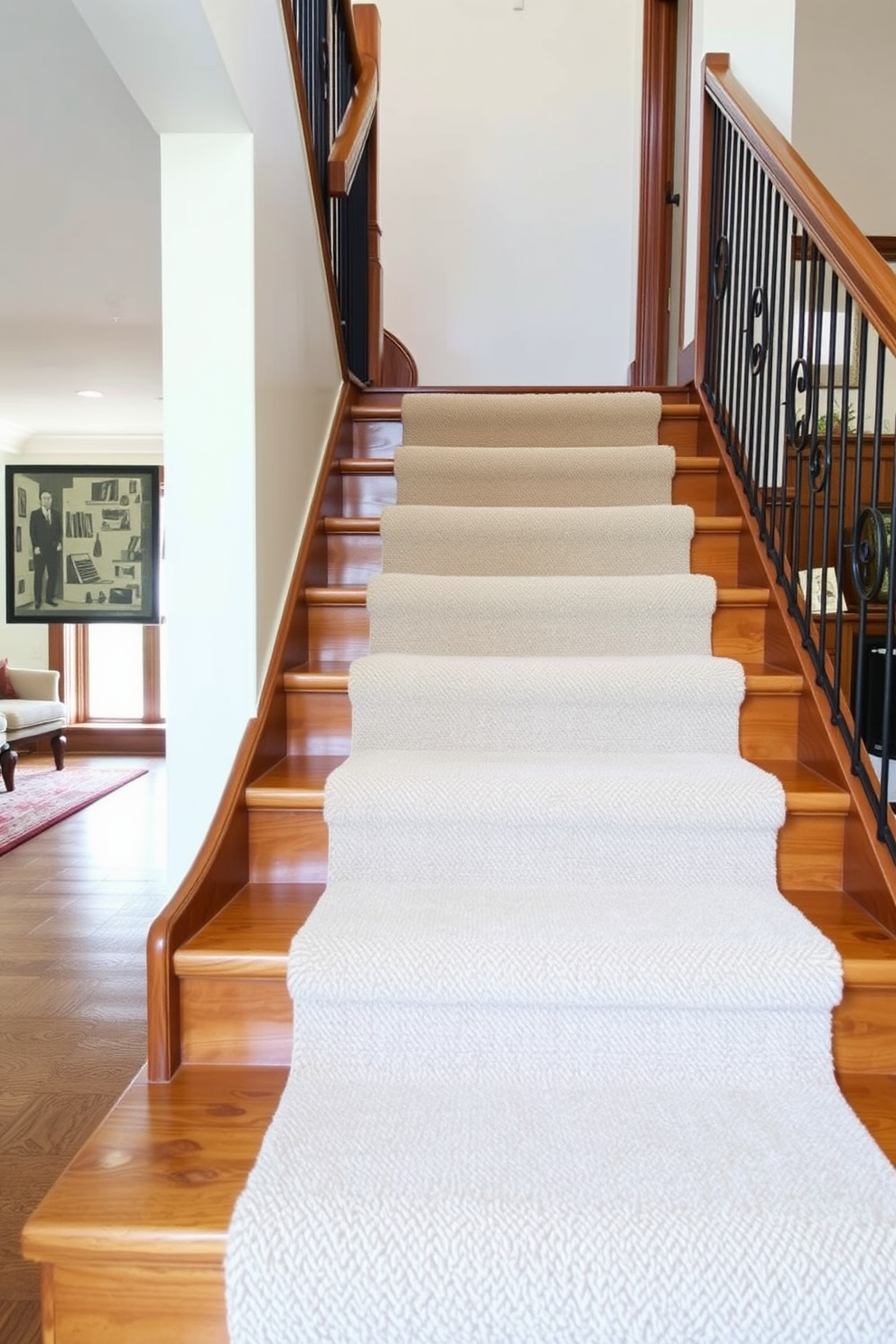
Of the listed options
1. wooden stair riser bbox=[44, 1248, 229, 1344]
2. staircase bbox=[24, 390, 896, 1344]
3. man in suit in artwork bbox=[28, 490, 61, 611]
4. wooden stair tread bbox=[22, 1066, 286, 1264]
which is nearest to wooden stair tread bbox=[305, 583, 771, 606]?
staircase bbox=[24, 390, 896, 1344]

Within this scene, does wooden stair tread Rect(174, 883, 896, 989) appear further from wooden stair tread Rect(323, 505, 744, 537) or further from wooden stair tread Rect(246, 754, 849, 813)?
wooden stair tread Rect(323, 505, 744, 537)

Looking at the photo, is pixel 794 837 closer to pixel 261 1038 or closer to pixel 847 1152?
pixel 847 1152

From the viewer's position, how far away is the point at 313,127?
2.12 metres

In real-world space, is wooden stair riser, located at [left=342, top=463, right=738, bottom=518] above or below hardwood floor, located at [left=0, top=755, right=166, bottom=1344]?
above

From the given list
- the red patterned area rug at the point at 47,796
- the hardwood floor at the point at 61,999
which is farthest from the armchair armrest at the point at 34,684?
the hardwood floor at the point at 61,999

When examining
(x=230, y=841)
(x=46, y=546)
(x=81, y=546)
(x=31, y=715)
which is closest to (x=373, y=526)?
(x=230, y=841)

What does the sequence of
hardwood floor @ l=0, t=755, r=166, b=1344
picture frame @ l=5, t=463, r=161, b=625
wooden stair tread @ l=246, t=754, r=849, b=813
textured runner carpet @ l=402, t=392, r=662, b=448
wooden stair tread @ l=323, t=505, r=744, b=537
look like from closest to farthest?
wooden stair tread @ l=246, t=754, r=849, b=813, hardwood floor @ l=0, t=755, r=166, b=1344, wooden stair tread @ l=323, t=505, r=744, b=537, textured runner carpet @ l=402, t=392, r=662, b=448, picture frame @ l=5, t=463, r=161, b=625

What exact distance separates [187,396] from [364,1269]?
129 cm

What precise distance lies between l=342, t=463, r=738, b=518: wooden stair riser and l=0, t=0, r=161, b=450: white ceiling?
0.98 meters

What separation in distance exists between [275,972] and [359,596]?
948 millimetres

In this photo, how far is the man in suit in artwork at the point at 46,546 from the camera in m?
7.18

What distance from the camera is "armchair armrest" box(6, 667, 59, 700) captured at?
22.0ft

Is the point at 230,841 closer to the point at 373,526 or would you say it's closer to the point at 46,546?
the point at 373,526

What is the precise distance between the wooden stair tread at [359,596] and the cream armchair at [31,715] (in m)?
4.64
